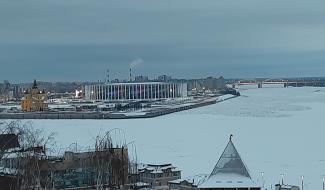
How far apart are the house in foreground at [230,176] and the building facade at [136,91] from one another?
96.5 meters

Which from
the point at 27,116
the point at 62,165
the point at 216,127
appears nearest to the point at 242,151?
the point at 62,165

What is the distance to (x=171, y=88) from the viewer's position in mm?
111062

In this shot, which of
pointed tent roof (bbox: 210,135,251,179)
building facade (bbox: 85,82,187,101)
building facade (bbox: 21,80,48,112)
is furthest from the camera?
building facade (bbox: 85,82,187,101)

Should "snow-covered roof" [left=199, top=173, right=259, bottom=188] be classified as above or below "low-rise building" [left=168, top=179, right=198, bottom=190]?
above

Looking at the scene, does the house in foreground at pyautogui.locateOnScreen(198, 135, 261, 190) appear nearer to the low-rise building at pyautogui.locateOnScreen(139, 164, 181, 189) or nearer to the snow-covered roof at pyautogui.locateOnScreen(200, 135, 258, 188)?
the snow-covered roof at pyautogui.locateOnScreen(200, 135, 258, 188)

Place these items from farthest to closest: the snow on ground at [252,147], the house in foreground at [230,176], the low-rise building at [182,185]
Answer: the snow on ground at [252,147], the low-rise building at [182,185], the house in foreground at [230,176]

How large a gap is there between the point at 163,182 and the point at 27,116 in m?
48.8

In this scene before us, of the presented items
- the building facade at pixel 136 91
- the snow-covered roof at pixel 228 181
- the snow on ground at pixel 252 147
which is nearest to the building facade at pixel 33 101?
the building facade at pixel 136 91

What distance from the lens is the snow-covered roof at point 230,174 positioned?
11586mm

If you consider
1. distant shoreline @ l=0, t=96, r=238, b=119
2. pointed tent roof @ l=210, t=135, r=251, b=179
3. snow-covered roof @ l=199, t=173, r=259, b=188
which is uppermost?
pointed tent roof @ l=210, t=135, r=251, b=179

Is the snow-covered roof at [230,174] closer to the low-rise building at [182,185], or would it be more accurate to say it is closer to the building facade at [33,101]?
the low-rise building at [182,185]

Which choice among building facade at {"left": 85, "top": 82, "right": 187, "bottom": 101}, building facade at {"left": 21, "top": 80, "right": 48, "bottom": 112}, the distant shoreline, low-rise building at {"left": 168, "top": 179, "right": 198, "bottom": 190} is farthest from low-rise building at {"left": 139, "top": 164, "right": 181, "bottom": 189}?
building facade at {"left": 85, "top": 82, "right": 187, "bottom": 101}

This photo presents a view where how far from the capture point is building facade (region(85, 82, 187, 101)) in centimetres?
10888

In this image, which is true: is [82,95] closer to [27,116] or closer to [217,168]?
[27,116]
